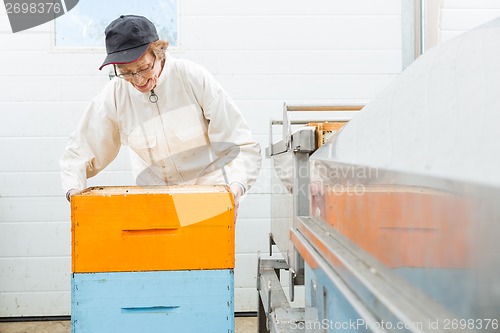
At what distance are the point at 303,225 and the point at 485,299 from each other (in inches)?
24.9

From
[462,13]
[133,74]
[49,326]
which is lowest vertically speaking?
[49,326]

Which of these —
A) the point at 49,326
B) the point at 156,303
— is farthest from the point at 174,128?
the point at 49,326

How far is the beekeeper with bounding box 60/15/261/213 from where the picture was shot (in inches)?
64.7

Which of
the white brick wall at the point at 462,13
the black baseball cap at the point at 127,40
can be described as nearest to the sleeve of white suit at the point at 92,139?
the black baseball cap at the point at 127,40

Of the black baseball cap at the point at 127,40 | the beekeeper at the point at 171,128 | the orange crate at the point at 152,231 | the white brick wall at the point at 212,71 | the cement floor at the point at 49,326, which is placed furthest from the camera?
the white brick wall at the point at 212,71

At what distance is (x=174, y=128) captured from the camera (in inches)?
67.6

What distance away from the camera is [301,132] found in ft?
3.51

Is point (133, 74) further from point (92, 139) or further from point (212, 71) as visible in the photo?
point (212, 71)

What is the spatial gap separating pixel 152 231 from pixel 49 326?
1790mm

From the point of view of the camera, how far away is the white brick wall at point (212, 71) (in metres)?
2.67

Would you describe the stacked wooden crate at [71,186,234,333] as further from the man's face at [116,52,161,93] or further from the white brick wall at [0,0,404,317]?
the white brick wall at [0,0,404,317]

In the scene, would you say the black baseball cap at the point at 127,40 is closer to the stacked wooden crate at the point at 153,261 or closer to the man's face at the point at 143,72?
the man's face at the point at 143,72

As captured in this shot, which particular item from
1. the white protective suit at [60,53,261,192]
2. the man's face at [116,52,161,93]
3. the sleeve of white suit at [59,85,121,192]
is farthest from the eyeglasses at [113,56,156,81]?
the sleeve of white suit at [59,85,121,192]

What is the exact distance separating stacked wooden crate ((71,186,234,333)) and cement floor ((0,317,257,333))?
4.47 feet
